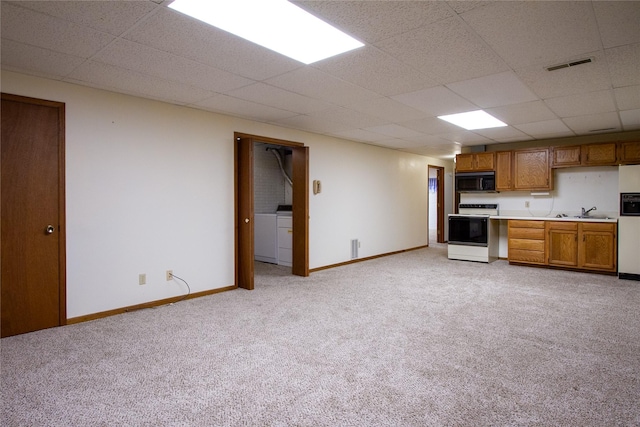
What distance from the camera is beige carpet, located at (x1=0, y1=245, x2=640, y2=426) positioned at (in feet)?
6.53

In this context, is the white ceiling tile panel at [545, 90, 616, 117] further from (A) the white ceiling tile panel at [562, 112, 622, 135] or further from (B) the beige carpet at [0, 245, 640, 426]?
(B) the beige carpet at [0, 245, 640, 426]

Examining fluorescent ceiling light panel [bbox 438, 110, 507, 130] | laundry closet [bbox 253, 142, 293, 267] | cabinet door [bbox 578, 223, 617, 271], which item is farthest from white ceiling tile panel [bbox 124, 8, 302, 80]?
cabinet door [bbox 578, 223, 617, 271]

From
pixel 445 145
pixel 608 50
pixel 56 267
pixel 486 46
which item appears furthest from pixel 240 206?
pixel 445 145

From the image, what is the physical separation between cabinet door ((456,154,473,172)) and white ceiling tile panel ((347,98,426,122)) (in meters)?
2.78

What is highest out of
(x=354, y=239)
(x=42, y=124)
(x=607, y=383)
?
(x=42, y=124)

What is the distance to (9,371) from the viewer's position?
2453mm

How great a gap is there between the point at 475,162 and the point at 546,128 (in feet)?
5.23

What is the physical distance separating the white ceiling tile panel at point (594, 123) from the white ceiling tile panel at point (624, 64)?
1.47m

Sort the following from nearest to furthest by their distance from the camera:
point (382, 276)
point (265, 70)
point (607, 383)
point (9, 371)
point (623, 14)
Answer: point (623, 14)
point (607, 383)
point (9, 371)
point (265, 70)
point (382, 276)

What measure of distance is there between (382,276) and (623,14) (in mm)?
4035

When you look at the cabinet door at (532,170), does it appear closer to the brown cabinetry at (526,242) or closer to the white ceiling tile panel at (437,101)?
the brown cabinetry at (526,242)

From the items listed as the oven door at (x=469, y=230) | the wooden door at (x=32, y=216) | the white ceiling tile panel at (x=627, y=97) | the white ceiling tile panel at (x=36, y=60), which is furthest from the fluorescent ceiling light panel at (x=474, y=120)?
the wooden door at (x=32, y=216)

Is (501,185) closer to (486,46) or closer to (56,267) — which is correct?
(486,46)

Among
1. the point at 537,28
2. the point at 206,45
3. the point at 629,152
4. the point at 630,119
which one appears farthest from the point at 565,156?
the point at 206,45
